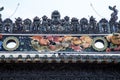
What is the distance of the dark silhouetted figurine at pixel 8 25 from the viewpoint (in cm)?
1404

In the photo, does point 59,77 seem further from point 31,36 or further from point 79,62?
point 31,36

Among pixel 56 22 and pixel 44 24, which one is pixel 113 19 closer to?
pixel 56 22

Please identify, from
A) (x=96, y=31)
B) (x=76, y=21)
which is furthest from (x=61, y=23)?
(x=96, y=31)

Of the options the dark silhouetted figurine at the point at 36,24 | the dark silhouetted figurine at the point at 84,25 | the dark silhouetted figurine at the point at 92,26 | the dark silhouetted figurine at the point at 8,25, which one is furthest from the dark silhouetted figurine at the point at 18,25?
the dark silhouetted figurine at the point at 92,26

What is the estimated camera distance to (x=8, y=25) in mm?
14172

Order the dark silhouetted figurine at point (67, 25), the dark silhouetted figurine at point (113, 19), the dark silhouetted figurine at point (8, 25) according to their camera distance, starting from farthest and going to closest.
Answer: the dark silhouetted figurine at point (113, 19) < the dark silhouetted figurine at point (67, 25) < the dark silhouetted figurine at point (8, 25)

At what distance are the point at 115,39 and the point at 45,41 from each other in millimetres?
2948

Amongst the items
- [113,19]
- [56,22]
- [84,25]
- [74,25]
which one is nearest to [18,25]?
[56,22]

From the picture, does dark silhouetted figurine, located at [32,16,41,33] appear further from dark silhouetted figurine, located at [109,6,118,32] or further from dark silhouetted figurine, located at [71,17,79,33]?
dark silhouetted figurine, located at [109,6,118,32]

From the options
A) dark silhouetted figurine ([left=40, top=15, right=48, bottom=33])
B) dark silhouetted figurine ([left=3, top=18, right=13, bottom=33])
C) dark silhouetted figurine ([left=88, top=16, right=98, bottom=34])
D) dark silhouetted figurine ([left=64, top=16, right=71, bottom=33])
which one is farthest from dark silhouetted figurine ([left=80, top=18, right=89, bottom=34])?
dark silhouetted figurine ([left=3, top=18, right=13, bottom=33])

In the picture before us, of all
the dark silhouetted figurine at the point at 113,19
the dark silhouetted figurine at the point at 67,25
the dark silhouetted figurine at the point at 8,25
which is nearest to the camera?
the dark silhouetted figurine at the point at 8,25

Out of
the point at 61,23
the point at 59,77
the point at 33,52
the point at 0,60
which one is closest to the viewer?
the point at 0,60

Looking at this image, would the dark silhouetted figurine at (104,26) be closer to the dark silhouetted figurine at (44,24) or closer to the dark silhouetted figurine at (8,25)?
the dark silhouetted figurine at (44,24)

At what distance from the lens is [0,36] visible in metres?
13.8
